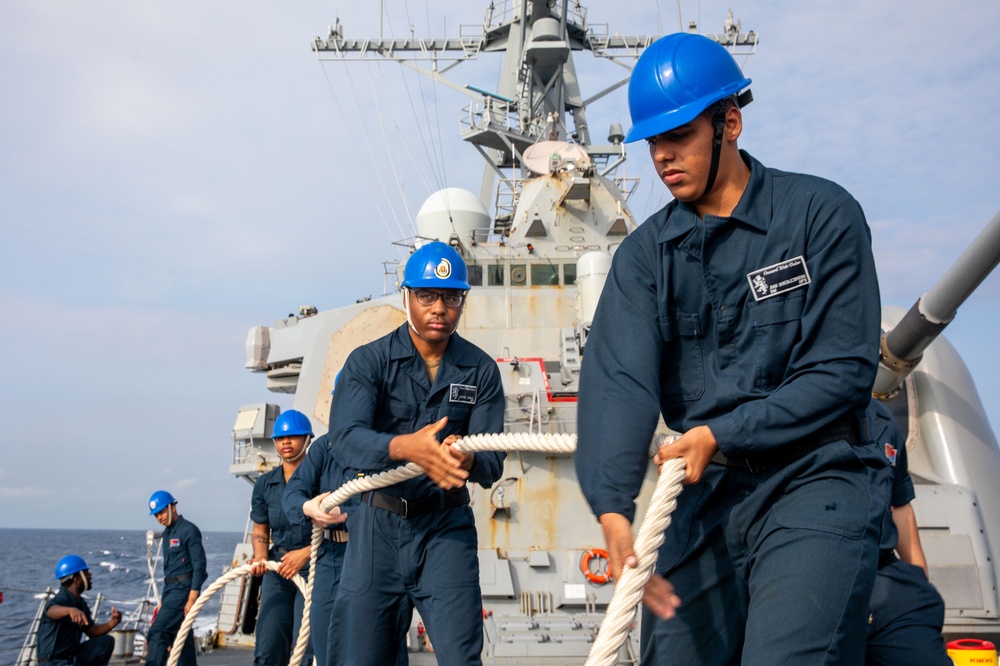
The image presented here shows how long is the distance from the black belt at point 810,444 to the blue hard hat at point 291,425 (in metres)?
4.95

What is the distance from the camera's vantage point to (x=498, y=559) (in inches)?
330

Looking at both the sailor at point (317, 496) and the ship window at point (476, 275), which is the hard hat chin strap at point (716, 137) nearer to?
the sailor at point (317, 496)

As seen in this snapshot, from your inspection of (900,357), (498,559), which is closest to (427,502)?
(900,357)

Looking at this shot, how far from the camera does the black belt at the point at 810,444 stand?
6.33 feet

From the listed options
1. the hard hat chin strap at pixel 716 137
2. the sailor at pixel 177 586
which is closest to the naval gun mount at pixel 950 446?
the hard hat chin strap at pixel 716 137

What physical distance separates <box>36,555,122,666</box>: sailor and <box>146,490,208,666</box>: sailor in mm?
568

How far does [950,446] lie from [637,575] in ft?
20.1

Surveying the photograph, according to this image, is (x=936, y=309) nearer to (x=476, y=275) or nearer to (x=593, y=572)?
(x=593, y=572)

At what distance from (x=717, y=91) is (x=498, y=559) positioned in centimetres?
A: 691

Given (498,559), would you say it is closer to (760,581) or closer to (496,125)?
(760,581)

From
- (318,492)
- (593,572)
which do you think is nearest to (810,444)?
(318,492)

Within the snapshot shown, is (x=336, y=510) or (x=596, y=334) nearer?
(x=596, y=334)

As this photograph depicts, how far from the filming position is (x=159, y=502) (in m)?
8.44

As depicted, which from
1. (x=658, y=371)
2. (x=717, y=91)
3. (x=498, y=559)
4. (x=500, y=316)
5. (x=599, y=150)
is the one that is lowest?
(x=498, y=559)
